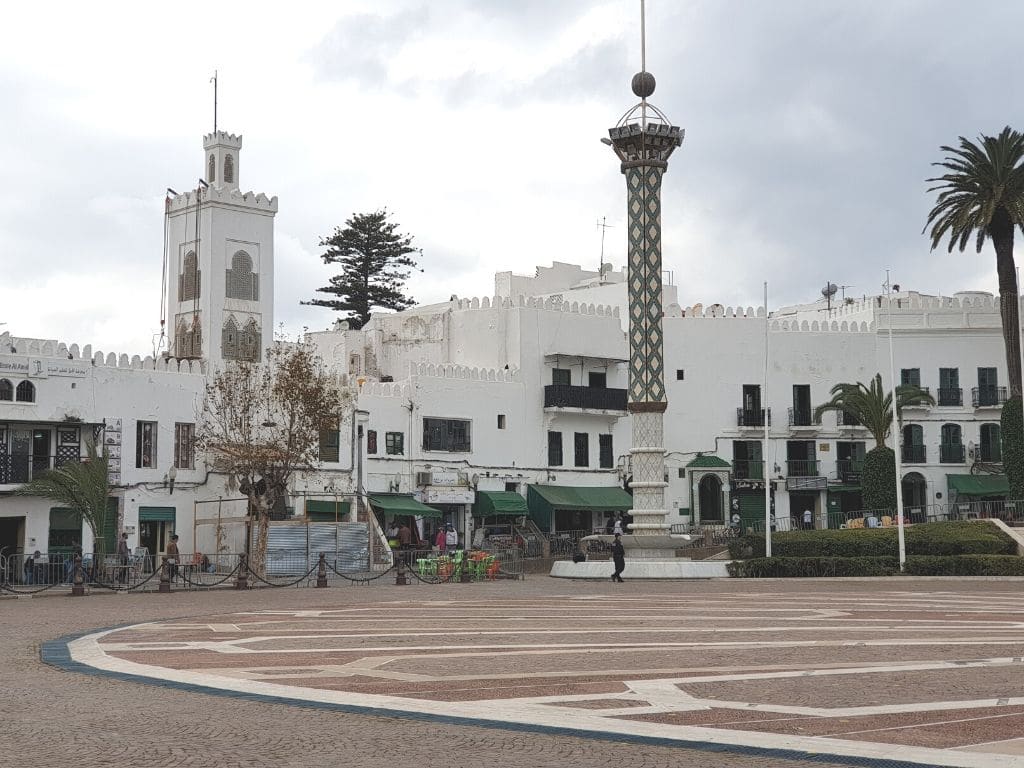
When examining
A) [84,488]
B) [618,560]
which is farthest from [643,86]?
[84,488]

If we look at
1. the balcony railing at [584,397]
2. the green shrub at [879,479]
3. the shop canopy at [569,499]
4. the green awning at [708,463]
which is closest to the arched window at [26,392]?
the shop canopy at [569,499]

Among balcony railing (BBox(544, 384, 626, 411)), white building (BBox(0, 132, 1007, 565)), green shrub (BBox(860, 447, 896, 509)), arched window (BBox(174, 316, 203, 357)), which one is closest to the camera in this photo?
white building (BBox(0, 132, 1007, 565))

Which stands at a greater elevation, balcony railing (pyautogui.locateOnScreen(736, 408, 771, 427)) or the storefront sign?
balcony railing (pyautogui.locateOnScreen(736, 408, 771, 427))

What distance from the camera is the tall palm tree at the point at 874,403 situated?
55000 mm

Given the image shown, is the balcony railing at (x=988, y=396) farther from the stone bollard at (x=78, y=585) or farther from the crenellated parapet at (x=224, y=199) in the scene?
the stone bollard at (x=78, y=585)

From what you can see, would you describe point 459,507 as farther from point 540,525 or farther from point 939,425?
point 939,425

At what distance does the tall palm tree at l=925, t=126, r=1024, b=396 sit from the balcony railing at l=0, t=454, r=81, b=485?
33.1 metres

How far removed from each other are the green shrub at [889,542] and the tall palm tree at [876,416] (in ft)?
31.1

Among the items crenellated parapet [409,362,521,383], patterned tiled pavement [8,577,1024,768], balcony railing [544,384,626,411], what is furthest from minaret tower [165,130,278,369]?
patterned tiled pavement [8,577,1024,768]

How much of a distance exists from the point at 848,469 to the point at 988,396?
6.74m

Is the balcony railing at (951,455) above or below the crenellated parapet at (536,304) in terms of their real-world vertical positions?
below

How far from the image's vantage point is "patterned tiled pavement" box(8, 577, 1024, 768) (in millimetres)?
9203

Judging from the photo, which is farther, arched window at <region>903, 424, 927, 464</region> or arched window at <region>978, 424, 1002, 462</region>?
arched window at <region>978, 424, 1002, 462</region>

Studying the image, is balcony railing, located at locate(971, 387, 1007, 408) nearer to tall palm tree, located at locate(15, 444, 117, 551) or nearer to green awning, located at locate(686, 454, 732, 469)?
green awning, located at locate(686, 454, 732, 469)
